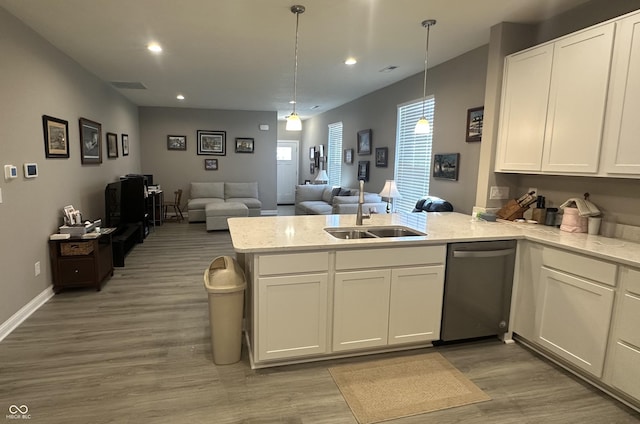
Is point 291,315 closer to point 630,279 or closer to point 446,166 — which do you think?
point 630,279

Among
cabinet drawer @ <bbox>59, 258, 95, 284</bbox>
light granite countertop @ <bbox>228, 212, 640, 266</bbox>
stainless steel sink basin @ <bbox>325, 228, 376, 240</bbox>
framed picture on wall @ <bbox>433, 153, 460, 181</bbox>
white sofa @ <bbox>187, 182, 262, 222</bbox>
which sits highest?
framed picture on wall @ <bbox>433, 153, 460, 181</bbox>

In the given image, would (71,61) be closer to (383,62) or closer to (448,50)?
(383,62)

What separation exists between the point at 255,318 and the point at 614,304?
2.17 metres

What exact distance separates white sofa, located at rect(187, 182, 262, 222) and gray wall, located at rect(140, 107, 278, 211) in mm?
376

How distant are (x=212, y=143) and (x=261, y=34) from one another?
18.5 feet

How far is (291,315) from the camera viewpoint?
2369 millimetres

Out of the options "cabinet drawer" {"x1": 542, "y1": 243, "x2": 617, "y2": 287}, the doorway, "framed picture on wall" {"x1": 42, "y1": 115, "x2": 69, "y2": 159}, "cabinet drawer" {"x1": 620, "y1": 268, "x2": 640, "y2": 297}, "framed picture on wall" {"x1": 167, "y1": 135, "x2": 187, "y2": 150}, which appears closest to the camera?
"cabinet drawer" {"x1": 620, "y1": 268, "x2": 640, "y2": 297}

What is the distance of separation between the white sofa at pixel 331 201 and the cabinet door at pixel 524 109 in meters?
2.43

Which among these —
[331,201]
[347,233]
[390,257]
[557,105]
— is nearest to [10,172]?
[347,233]

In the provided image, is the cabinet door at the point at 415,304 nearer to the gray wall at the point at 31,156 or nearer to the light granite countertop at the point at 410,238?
the light granite countertop at the point at 410,238

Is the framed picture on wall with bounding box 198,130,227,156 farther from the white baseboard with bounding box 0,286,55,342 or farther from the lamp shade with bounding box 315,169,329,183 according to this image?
the white baseboard with bounding box 0,286,55,342

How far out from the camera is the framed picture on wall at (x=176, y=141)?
8.62 m

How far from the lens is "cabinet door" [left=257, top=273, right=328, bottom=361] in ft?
7.57

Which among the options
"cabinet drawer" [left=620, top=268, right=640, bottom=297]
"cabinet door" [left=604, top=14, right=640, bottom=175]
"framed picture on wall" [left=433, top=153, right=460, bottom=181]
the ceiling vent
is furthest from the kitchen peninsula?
the ceiling vent
